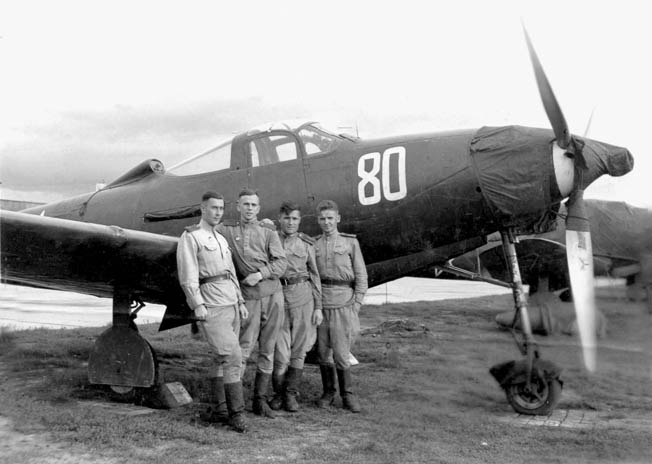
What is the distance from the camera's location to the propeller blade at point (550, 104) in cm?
450

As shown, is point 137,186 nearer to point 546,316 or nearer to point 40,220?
point 40,220

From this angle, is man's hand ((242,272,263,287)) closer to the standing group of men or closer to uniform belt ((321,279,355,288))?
the standing group of men

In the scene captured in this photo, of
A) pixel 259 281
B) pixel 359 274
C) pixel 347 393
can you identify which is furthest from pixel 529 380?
pixel 259 281

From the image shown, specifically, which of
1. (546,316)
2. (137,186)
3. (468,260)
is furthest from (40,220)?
(468,260)

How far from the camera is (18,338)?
8828mm

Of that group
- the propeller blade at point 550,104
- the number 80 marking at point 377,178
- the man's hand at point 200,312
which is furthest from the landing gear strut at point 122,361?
the propeller blade at point 550,104

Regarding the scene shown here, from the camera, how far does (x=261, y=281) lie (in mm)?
4602

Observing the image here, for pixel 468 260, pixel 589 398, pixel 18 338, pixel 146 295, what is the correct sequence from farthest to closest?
pixel 468 260 < pixel 18 338 < pixel 146 295 < pixel 589 398

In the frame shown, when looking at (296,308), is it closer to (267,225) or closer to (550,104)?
(267,225)

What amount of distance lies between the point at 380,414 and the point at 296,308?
3.51 feet

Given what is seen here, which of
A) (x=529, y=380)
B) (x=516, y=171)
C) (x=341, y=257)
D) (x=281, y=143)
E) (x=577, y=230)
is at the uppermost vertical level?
(x=281, y=143)

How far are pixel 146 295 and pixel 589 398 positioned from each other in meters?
4.16

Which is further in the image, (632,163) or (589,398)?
(589,398)


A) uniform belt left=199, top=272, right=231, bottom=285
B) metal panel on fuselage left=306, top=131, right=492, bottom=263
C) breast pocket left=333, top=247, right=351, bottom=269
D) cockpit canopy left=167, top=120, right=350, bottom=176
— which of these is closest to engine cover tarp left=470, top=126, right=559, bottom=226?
metal panel on fuselage left=306, top=131, right=492, bottom=263
